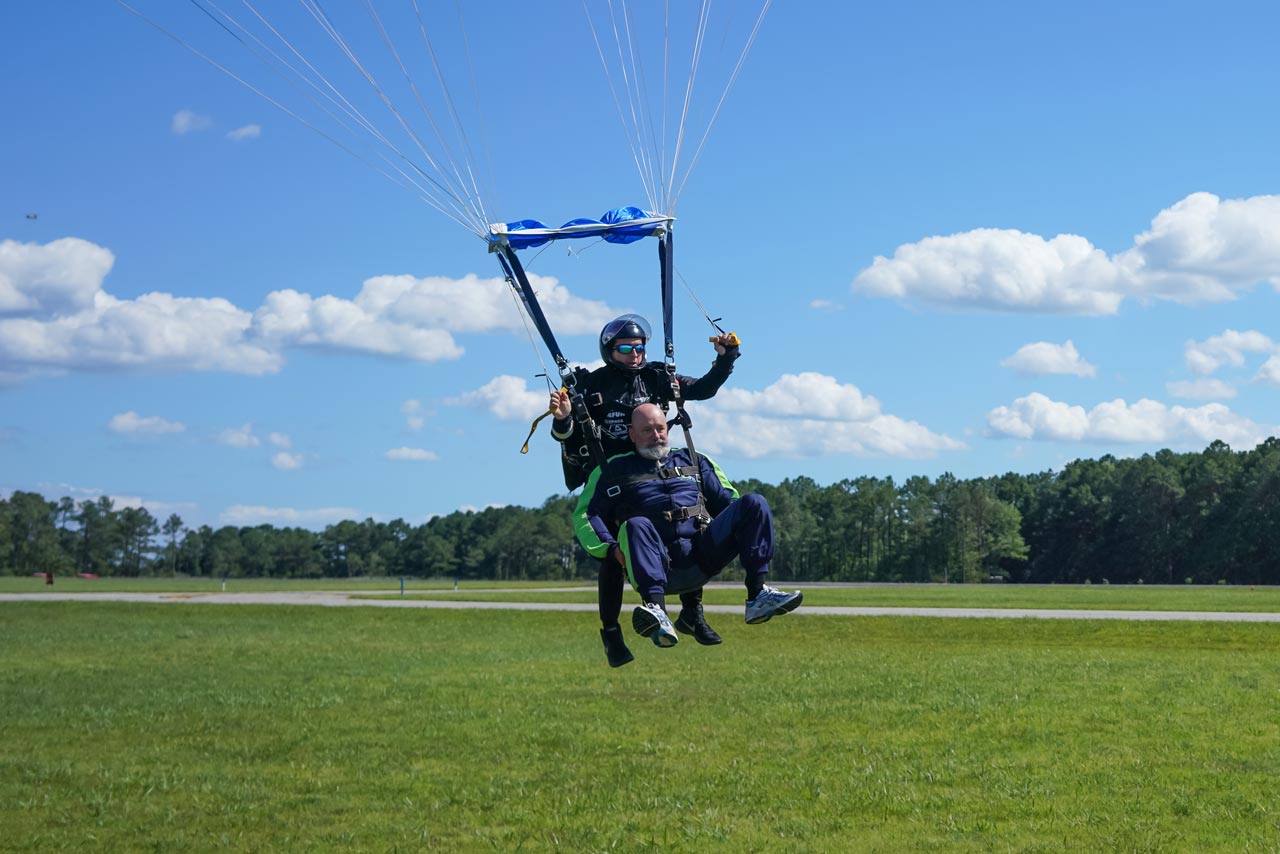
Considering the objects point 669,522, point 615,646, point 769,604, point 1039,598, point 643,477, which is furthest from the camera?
point 1039,598

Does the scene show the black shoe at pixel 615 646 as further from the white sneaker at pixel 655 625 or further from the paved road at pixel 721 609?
the paved road at pixel 721 609

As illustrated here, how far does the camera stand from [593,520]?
10.5 m

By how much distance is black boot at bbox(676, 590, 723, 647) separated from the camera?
10992 millimetres

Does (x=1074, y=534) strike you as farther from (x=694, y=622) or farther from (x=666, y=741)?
(x=694, y=622)

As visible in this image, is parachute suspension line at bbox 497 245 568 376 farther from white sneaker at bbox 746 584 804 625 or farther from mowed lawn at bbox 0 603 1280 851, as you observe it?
mowed lawn at bbox 0 603 1280 851

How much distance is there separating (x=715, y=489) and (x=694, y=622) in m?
1.17

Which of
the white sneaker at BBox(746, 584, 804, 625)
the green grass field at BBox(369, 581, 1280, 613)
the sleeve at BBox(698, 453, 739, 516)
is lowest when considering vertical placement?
the green grass field at BBox(369, 581, 1280, 613)

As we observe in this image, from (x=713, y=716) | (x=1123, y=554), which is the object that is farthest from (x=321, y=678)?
(x=1123, y=554)

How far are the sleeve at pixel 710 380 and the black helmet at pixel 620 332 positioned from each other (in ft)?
1.56

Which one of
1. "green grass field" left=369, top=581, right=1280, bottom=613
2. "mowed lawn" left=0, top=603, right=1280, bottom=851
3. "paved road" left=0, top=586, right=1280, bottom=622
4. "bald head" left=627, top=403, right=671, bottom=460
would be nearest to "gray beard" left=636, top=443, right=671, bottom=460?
"bald head" left=627, top=403, right=671, bottom=460

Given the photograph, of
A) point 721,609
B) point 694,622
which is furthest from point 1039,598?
point 694,622

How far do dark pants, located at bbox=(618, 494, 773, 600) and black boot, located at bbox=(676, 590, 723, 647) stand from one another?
1.99ft

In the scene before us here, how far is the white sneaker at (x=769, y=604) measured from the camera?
9836mm

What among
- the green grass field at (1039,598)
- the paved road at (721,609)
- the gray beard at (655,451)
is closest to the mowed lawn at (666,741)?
the paved road at (721,609)
